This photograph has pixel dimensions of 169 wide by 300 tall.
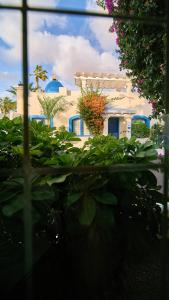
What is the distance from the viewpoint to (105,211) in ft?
3.69

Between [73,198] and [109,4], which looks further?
[109,4]

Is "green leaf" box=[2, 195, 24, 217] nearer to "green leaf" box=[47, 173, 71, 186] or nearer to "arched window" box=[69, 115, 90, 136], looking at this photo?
"green leaf" box=[47, 173, 71, 186]

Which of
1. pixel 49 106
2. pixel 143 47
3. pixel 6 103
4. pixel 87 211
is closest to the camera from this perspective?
pixel 87 211

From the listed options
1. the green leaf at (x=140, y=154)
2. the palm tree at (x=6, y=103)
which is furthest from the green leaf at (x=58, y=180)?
the palm tree at (x=6, y=103)

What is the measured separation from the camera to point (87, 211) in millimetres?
1086

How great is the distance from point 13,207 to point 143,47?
2055 mm

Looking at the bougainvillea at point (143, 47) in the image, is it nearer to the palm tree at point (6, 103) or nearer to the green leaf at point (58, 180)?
the palm tree at point (6, 103)

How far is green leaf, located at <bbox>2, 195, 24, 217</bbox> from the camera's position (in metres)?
0.98

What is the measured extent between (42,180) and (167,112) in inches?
17.4

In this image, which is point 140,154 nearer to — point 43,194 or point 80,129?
point 43,194

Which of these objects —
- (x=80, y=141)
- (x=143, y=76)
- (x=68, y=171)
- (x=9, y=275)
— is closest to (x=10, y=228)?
(x=9, y=275)

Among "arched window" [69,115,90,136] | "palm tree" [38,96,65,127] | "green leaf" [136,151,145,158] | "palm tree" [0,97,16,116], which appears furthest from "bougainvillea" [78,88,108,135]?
"green leaf" [136,151,145,158]

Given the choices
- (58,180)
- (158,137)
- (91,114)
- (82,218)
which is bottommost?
(82,218)

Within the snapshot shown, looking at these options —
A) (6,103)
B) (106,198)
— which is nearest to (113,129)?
(6,103)
